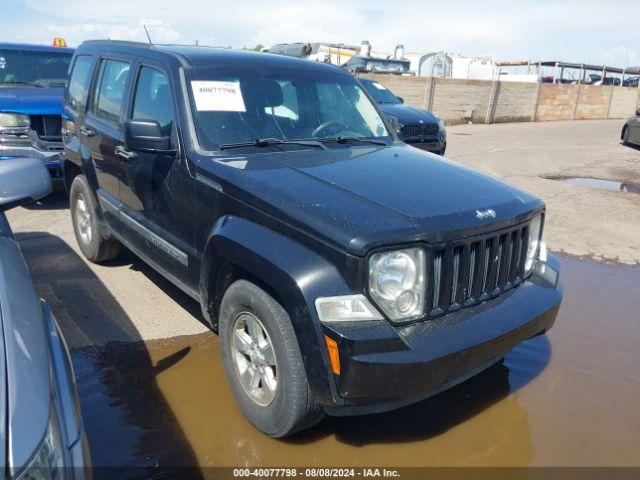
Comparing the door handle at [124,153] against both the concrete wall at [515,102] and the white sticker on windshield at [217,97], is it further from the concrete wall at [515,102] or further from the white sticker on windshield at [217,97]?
the concrete wall at [515,102]

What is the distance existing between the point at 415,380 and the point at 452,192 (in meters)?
1.09

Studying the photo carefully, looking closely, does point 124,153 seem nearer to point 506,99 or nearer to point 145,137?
point 145,137

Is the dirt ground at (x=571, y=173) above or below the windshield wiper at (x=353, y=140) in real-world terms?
below

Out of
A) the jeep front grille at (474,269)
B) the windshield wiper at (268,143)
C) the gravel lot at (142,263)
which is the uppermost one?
the windshield wiper at (268,143)

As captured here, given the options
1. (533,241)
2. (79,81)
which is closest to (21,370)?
(533,241)

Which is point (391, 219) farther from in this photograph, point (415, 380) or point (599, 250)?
point (599, 250)

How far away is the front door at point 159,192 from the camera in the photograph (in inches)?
135

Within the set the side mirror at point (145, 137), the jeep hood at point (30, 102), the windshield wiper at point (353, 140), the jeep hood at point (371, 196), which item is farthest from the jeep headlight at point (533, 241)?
the jeep hood at point (30, 102)

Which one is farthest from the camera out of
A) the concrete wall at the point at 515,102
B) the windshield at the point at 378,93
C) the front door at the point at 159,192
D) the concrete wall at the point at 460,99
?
the concrete wall at the point at 515,102

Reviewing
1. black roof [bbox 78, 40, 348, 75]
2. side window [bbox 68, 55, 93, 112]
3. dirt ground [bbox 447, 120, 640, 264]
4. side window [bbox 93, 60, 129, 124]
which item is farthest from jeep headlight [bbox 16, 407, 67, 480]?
dirt ground [bbox 447, 120, 640, 264]

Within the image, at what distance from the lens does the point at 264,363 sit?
279 centimetres

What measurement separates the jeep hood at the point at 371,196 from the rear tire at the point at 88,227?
2.25 m

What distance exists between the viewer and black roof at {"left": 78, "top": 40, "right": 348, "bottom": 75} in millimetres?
3721

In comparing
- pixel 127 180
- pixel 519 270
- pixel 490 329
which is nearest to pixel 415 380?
pixel 490 329
